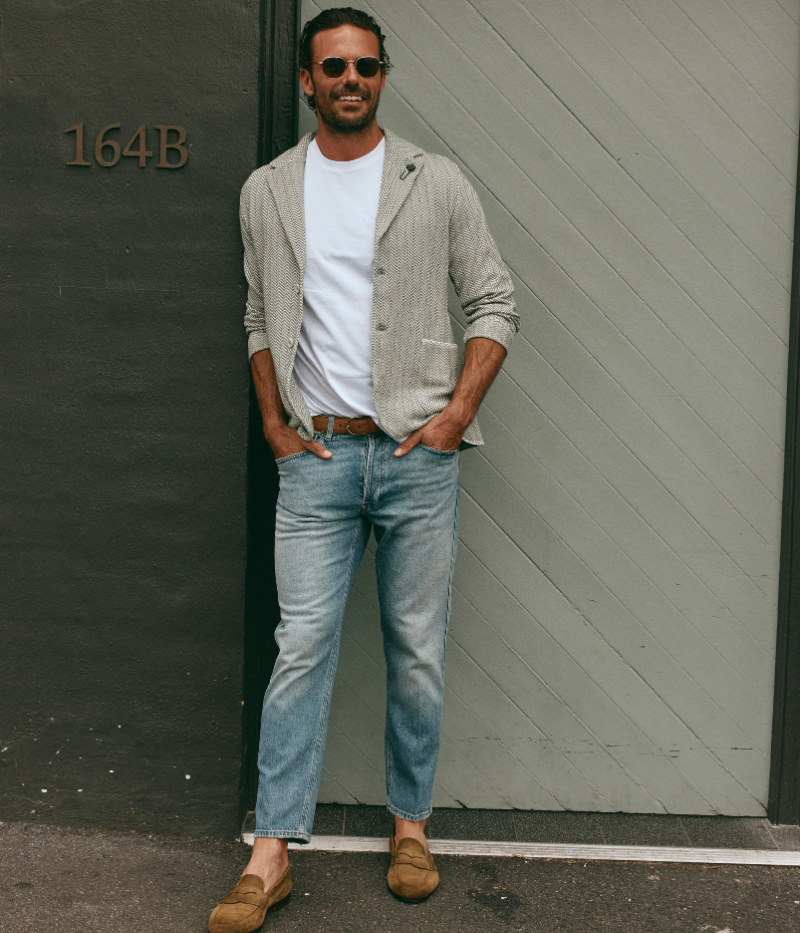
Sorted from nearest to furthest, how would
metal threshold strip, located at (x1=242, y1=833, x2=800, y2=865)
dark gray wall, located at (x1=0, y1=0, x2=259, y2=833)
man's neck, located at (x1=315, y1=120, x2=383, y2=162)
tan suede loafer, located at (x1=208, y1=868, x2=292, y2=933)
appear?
tan suede loafer, located at (x1=208, y1=868, x2=292, y2=933) < man's neck, located at (x1=315, y1=120, x2=383, y2=162) < dark gray wall, located at (x1=0, y1=0, x2=259, y2=833) < metal threshold strip, located at (x1=242, y1=833, x2=800, y2=865)

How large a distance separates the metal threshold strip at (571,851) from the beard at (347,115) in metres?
2.14

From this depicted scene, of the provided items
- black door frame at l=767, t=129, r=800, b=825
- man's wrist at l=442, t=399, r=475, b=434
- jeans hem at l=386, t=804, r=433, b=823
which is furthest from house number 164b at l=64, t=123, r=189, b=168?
jeans hem at l=386, t=804, r=433, b=823

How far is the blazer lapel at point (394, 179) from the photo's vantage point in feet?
9.07

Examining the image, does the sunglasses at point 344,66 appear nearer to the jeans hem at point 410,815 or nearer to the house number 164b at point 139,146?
the house number 164b at point 139,146

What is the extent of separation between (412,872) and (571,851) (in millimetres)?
585

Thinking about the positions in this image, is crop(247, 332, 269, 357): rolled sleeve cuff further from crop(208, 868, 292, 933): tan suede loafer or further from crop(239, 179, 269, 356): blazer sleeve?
crop(208, 868, 292, 933): tan suede loafer

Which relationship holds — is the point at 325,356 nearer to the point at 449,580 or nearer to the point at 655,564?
the point at 449,580

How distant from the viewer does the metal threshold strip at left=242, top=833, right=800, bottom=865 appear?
3.20 m

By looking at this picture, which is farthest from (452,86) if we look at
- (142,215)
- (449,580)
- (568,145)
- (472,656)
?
(472,656)

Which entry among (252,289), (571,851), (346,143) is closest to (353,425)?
(252,289)

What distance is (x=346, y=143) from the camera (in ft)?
9.25

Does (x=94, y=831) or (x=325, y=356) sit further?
(x=94, y=831)

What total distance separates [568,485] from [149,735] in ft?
5.15

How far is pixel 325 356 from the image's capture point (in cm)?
284
